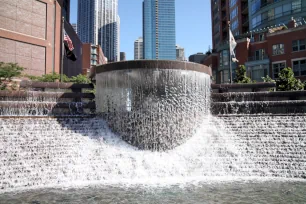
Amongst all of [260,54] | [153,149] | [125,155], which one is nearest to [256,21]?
[260,54]

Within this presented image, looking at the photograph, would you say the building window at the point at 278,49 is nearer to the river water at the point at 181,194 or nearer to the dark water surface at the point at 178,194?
the river water at the point at 181,194

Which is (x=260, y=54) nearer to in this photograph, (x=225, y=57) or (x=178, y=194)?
(x=225, y=57)

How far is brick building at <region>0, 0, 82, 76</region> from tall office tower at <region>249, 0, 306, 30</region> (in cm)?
3216

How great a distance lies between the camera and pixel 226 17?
68.5m

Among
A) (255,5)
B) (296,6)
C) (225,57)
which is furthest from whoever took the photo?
(255,5)

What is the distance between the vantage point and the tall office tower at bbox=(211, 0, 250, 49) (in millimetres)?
59781

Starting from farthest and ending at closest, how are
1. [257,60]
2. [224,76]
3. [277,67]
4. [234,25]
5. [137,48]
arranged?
[137,48] → [234,25] → [224,76] → [257,60] → [277,67]

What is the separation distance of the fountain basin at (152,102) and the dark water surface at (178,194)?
4.24 m

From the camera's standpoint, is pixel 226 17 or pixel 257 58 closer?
pixel 257 58

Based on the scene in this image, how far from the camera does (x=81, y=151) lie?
13.4m

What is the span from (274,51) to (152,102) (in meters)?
33.5

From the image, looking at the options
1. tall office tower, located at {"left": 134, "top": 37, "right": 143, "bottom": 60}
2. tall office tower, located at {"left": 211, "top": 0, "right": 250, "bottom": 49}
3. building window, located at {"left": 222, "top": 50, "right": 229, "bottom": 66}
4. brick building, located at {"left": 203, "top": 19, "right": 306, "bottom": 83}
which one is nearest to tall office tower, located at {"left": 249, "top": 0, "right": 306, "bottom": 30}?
brick building, located at {"left": 203, "top": 19, "right": 306, "bottom": 83}

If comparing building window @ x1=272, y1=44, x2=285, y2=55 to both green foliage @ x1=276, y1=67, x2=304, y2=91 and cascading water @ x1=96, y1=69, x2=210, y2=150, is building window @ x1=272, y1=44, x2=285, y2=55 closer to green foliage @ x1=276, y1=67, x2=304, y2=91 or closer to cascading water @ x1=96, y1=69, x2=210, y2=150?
green foliage @ x1=276, y1=67, x2=304, y2=91

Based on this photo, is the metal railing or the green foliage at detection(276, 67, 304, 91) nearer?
the green foliage at detection(276, 67, 304, 91)
